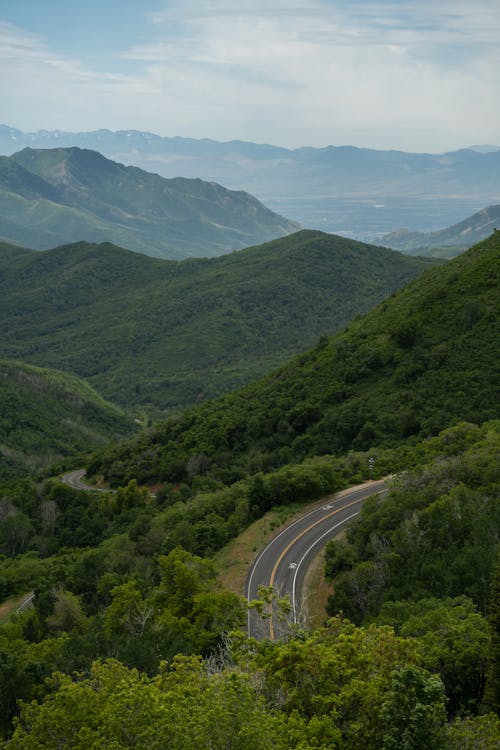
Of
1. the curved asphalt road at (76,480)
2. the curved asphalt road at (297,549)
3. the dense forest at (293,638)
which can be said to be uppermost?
the dense forest at (293,638)

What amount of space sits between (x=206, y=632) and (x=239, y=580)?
301 inches

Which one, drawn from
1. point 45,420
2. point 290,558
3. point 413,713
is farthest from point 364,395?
point 45,420

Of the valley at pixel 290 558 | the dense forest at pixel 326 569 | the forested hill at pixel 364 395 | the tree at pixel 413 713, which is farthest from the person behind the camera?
the forested hill at pixel 364 395

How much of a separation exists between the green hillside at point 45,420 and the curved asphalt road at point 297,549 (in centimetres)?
6933

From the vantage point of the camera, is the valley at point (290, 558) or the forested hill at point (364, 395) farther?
the forested hill at point (364, 395)

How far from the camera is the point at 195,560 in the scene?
1235 inches

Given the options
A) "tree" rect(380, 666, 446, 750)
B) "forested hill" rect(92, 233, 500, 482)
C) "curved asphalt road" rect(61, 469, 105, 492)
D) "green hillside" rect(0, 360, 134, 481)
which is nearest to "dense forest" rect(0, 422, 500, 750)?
"tree" rect(380, 666, 446, 750)

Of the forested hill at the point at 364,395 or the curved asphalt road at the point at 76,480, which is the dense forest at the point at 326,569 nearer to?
the forested hill at the point at 364,395

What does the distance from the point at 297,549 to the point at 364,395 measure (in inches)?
1090

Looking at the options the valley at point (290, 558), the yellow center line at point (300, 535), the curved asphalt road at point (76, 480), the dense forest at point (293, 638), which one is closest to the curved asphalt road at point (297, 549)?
the yellow center line at point (300, 535)

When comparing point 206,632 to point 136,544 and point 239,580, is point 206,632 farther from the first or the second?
point 136,544

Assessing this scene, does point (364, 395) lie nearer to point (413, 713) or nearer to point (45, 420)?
point (413, 713)

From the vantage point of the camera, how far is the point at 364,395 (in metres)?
60.3

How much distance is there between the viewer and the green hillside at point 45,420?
106738mm
